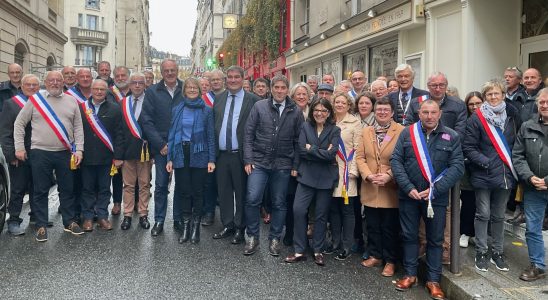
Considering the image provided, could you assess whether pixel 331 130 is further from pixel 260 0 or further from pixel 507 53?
pixel 260 0

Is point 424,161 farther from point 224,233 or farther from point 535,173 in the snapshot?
point 224,233

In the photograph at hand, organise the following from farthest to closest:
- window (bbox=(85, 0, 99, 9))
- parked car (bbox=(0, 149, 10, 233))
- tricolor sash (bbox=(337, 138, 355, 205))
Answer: window (bbox=(85, 0, 99, 9)) < parked car (bbox=(0, 149, 10, 233)) < tricolor sash (bbox=(337, 138, 355, 205))

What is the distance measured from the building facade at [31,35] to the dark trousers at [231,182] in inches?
608

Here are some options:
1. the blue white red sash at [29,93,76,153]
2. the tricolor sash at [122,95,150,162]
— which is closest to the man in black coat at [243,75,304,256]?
the tricolor sash at [122,95,150,162]

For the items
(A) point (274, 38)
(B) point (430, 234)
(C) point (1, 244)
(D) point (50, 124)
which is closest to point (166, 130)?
(D) point (50, 124)

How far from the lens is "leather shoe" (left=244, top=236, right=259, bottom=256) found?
18.3ft

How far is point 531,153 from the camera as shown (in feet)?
14.8

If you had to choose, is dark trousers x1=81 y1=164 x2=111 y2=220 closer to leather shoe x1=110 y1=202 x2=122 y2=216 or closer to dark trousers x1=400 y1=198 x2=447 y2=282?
leather shoe x1=110 y1=202 x2=122 y2=216

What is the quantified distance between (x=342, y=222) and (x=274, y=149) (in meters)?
1.21

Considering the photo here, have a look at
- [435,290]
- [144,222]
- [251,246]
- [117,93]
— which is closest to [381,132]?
[435,290]

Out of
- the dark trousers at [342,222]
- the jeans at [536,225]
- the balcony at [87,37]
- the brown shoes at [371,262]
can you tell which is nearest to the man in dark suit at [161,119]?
the dark trousers at [342,222]

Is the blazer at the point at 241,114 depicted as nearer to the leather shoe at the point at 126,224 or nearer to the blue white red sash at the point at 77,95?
the leather shoe at the point at 126,224

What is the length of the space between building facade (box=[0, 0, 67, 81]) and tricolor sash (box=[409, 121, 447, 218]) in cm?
1789

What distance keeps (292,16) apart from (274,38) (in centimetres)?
238
